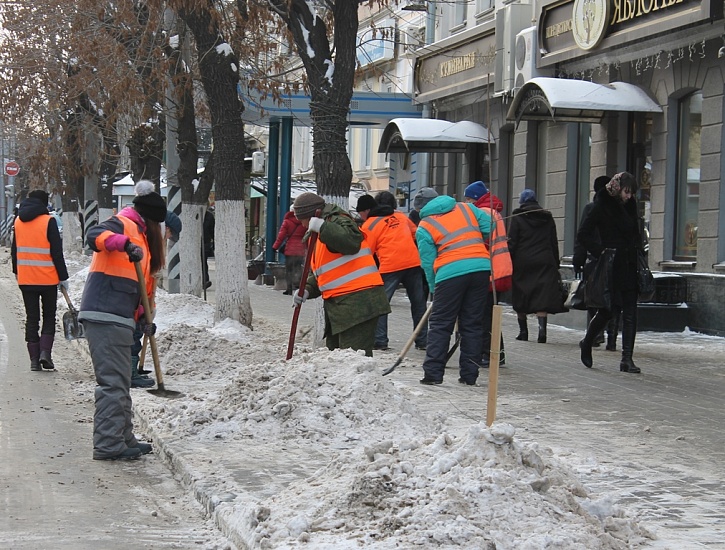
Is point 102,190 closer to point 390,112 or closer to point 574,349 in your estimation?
point 390,112

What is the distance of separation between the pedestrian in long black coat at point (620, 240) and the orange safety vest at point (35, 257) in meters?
5.45

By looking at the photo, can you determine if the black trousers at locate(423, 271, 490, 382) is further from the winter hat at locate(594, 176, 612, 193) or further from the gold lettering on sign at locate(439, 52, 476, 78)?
the gold lettering on sign at locate(439, 52, 476, 78)

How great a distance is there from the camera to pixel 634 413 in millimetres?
9281

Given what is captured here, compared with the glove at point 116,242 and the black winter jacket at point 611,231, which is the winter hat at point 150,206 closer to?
the glove at point 116,242

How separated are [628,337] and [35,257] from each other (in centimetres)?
608

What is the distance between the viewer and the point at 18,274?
41.1 ft

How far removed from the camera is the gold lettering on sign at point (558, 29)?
67.1 feet

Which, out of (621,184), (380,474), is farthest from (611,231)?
(380,474)

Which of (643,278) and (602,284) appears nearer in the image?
(602,284)

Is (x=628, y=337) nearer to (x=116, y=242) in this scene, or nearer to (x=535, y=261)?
(x=535, y=261)

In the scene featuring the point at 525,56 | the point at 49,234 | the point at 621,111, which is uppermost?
the point at 525,56

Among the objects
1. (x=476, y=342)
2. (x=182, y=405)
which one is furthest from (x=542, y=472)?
(x=476, y=342)

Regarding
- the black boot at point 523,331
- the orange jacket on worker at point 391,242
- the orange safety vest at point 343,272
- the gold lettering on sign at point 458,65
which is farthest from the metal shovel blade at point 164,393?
the gold lettering on sign at point 458,65

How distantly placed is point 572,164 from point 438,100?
677 cm
